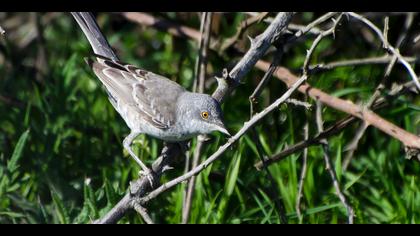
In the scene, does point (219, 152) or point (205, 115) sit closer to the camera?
point (219, 152)

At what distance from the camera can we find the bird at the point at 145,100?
4.62 meters

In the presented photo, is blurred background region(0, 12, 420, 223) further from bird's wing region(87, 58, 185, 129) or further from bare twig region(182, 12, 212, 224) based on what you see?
bird's wing region(87, 58, 185, 129)

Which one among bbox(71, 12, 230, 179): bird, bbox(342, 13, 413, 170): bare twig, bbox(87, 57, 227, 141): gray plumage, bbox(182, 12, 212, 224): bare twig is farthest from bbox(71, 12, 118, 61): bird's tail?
bbox(342, 13, 413, 170): bare twig

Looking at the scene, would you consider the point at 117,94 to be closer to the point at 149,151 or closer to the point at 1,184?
the point at 149,151

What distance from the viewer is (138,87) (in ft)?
16.8

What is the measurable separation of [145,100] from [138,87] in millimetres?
113

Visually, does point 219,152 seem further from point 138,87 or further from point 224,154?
point 224,154

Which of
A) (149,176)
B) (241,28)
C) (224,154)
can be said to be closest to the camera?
(149,176)

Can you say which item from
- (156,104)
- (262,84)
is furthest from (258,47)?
(156,104)

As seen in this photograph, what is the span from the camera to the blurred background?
16.6 ft

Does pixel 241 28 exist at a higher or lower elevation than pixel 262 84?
higher

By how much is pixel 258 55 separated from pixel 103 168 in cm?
162

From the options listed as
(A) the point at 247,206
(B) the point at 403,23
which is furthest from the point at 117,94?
(B) the point at 403,23
